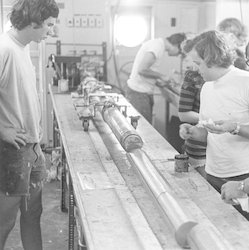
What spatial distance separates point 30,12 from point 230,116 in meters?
1.10

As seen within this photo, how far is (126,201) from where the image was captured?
1.91 meters

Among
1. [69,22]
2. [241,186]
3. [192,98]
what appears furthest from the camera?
[69,22]

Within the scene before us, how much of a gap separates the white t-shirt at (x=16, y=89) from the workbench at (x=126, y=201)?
31 centimetres

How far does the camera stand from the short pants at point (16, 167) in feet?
7.95

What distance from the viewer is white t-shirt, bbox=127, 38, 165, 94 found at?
4.50 meters

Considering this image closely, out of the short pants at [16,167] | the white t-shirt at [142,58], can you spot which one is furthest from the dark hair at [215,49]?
the white t-shirt at [142,58]

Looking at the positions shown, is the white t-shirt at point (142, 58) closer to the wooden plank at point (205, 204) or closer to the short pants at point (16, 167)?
the wooden plank at point (205, 204)

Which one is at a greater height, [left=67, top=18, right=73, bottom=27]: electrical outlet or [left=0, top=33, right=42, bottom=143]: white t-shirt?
[left=67, top=18, right=73, bottom=27]: electrical outlet

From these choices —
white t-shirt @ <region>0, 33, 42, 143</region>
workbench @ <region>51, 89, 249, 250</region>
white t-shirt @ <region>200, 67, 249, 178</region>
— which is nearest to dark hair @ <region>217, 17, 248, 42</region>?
workbench @ <region>51, 89, 249, 250</region>

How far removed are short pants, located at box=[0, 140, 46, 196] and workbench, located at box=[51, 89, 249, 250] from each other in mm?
207

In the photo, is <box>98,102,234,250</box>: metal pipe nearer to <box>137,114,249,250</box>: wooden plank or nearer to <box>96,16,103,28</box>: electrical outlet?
<box>137,114,249,250</box>: wooden plank

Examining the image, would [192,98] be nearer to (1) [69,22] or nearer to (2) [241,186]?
(2) [241,186]

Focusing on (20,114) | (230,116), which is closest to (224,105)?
(230,116)

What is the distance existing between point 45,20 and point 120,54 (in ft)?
10.4
